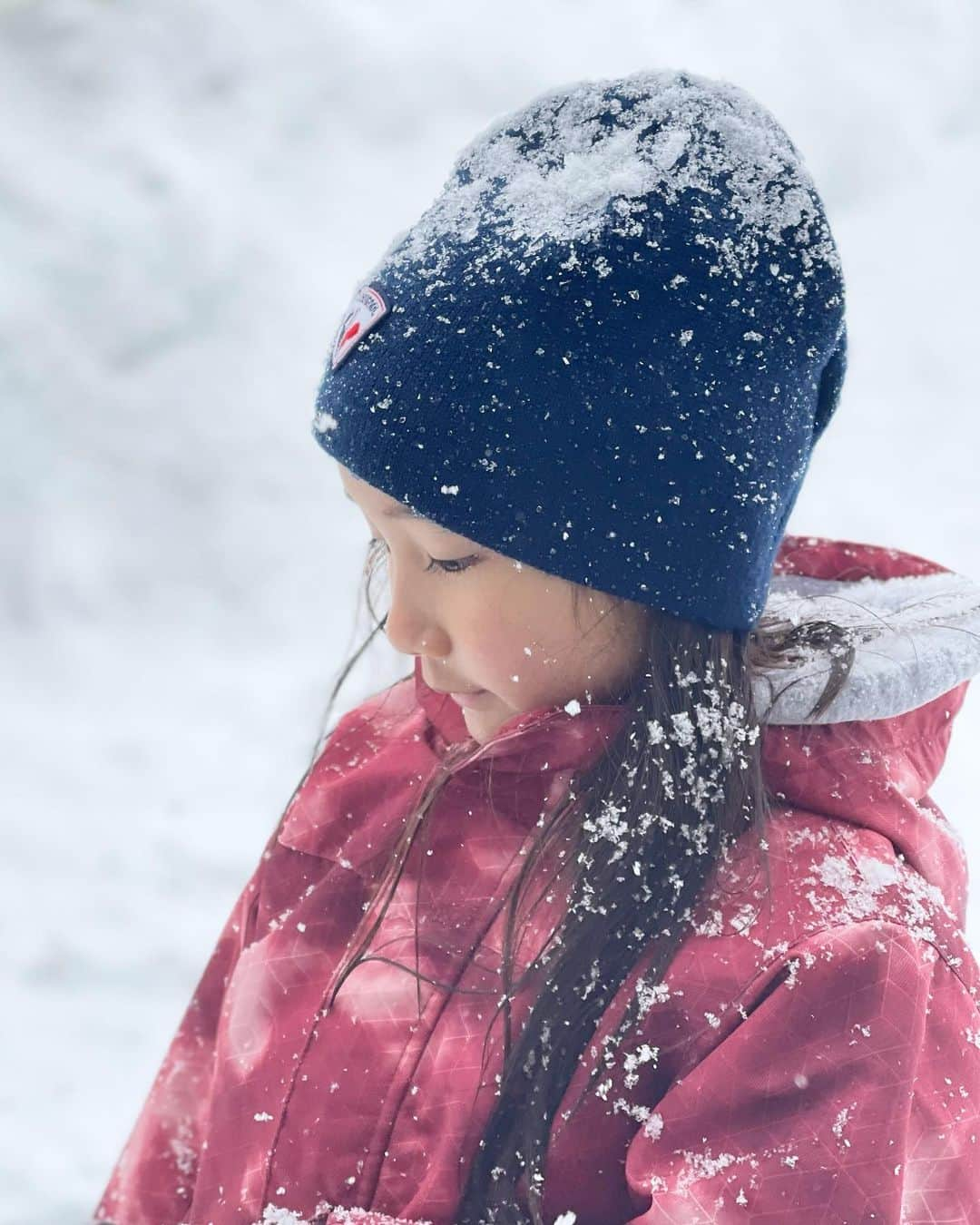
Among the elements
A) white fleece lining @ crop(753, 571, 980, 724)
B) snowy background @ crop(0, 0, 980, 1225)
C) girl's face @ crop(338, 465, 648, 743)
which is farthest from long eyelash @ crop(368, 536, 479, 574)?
snowy background @ crop(0, 0, 980, 1225)

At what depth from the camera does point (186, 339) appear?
2898 millimetres

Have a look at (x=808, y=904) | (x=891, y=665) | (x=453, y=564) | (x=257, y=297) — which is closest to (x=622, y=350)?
(x=453, y=564)

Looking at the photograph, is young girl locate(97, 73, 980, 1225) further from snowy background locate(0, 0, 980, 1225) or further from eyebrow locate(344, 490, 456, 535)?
snowy background locate(0, 0, 980, 1225)

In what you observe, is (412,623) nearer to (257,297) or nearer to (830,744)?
(830,744)

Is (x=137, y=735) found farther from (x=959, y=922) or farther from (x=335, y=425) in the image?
(x=959, y=922)

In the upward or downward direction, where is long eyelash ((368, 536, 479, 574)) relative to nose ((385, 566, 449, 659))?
upward

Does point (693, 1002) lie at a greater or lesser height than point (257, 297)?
lesser

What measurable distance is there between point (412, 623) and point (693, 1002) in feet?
1.20

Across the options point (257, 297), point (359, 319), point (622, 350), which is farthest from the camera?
point (257, 297)

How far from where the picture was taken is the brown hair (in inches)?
36.1

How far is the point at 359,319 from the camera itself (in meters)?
0.95

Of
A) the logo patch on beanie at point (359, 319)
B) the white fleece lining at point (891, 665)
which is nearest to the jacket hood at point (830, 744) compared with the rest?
the white fleece lining at point (891, 665)

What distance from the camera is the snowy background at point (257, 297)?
99.2 inches

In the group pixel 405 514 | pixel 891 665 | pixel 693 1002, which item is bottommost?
pixel 693 1002
